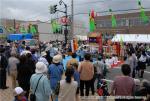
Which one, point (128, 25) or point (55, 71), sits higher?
point (128, 25)

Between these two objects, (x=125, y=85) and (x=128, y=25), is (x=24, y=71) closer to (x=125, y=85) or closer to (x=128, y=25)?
(x=125, y=85)

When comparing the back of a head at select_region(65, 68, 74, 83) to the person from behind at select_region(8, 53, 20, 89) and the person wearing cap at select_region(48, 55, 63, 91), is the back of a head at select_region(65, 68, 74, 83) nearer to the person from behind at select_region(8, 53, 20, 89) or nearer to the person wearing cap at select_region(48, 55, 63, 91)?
the person wearing cap at select_region(48, 55, 63, 91)

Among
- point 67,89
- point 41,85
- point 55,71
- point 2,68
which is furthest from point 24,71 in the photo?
point 2,68

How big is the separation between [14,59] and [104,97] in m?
3.71

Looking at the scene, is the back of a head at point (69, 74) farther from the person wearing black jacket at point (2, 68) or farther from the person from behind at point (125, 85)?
the person wearing black jacket at point (2, 68)

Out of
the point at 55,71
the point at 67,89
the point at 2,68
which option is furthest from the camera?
the point at 2,68

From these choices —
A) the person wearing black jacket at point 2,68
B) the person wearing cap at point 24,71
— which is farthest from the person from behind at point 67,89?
the person wearing black jacket at point 2,68

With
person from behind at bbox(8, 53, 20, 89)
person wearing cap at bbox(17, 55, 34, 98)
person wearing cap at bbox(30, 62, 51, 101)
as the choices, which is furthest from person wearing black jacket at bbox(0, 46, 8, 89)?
person wearing cap at bbox(30, 62, 51, 101)

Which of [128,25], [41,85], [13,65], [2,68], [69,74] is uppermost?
[128,25]

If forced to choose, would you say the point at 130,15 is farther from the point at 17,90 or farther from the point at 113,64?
the point at 17,90

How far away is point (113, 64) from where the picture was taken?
25.6m

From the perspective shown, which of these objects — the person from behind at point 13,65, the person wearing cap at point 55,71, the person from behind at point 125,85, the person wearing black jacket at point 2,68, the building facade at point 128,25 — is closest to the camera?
the person from behind at point 125,85

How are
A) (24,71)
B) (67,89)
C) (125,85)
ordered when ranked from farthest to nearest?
(24,71) → (67,89) → (125,85)

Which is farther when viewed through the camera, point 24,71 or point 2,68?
point 2,68
